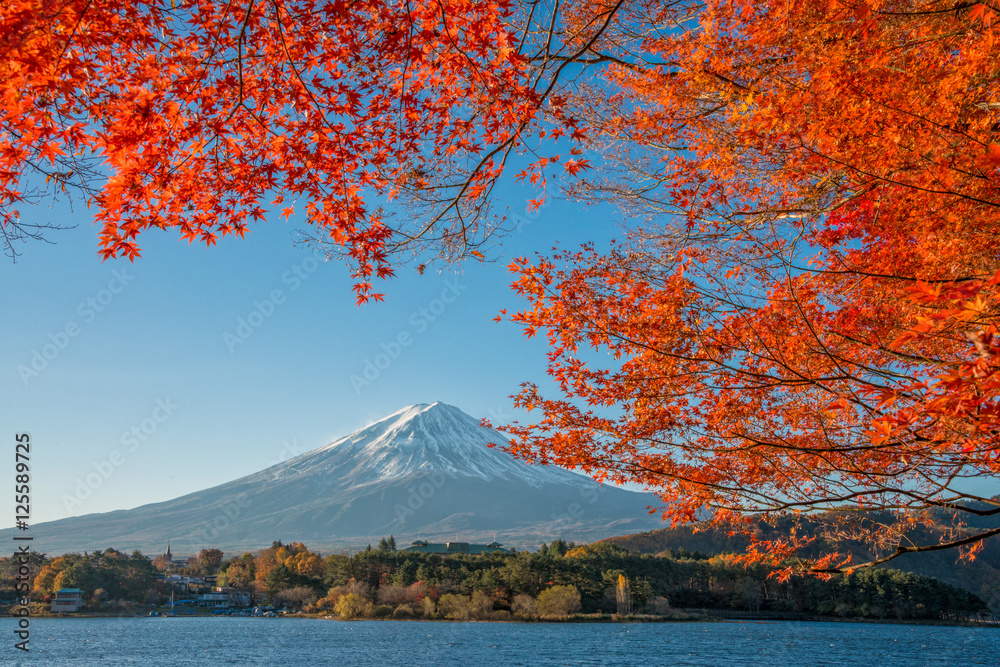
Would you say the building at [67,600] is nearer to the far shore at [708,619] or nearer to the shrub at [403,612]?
the far shore at [708,619]

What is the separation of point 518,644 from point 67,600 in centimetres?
6988

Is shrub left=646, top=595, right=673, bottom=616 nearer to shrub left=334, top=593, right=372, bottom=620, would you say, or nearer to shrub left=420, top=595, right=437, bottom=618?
shrub left=420, top=595, right=437, bottom=618

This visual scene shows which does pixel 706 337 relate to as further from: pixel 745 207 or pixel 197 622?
pixel 197 622

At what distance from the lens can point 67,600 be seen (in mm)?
81688

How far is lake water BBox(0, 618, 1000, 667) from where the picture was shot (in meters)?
42.3

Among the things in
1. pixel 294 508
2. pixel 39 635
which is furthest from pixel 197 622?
pixel 294 508

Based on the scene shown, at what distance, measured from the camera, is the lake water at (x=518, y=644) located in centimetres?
4231


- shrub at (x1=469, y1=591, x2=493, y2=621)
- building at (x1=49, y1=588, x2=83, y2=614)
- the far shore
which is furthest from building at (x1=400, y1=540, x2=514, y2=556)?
building at (x1=49, y1=588, x2=83, y2=614)

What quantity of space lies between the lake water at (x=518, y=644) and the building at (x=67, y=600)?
23.3ft

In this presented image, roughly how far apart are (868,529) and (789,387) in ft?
9.70

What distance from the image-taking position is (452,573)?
66688 millimetres

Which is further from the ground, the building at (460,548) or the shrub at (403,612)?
the building at (460,548)

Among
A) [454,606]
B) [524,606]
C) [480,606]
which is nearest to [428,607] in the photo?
[454,606]

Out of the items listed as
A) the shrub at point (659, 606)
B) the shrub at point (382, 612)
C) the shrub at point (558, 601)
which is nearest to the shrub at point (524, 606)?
the shrub at point (558, 601)
